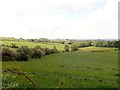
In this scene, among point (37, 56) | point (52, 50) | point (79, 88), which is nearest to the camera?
point (79, 88)

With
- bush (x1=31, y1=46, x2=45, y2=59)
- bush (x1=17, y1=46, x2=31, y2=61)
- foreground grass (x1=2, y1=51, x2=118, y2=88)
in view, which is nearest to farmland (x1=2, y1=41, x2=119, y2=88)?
foreground grass (x1=2, y1=51, x2=118, y2=88)

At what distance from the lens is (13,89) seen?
15227 mm

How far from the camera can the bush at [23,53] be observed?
50688 mm

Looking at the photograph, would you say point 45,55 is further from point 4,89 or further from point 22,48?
point 4,89

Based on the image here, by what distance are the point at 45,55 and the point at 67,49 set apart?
19.9m

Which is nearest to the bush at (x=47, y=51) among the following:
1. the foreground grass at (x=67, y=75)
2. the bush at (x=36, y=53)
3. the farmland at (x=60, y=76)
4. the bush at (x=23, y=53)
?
the bush at (x=36, y=53)

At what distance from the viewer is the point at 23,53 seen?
53094 millimetres

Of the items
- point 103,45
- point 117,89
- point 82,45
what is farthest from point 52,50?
point 117,89

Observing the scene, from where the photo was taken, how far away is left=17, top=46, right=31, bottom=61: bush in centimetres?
5069

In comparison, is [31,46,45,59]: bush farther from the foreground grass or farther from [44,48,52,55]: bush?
the foreground grass

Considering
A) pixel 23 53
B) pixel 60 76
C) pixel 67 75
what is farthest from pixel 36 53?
pixel 60 76

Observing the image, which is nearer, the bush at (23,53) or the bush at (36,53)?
the bush at (23,53)

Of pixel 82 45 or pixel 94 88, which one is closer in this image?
pixel 94 88

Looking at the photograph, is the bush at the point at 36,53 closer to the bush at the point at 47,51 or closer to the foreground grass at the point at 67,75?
the bush at the point at 47,51
